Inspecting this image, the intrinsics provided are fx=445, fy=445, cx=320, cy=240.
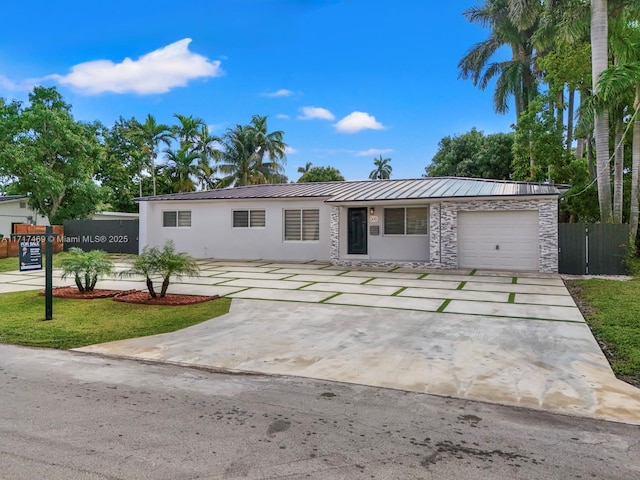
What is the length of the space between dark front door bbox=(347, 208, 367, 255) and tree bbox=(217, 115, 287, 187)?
20.3m

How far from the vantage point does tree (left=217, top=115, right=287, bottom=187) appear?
35.7 meters

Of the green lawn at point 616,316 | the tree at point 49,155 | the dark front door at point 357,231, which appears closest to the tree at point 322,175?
the tree at point 49,155

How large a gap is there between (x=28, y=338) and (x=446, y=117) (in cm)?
2667

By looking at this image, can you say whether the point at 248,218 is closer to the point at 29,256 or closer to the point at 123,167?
the point at 29,256

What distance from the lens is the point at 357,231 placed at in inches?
673

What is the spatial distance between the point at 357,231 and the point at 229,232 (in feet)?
19.5

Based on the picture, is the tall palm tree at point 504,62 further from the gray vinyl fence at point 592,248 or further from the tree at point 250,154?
the tree at point 250,154

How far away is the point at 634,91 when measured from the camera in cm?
1452

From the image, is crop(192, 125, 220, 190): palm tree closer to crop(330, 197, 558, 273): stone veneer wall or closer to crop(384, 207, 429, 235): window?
crop(330, 197, 558, 273): stone veneer wall

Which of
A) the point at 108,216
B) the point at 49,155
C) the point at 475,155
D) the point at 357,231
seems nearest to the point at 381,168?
the point at 475,155

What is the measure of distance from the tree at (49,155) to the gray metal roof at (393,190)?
23.1 feet

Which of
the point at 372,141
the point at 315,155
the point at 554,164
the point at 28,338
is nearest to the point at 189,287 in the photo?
the point at 28,338

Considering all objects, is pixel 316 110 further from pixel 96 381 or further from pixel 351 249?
pixel 96 381

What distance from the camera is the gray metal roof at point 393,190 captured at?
49.1 feet
